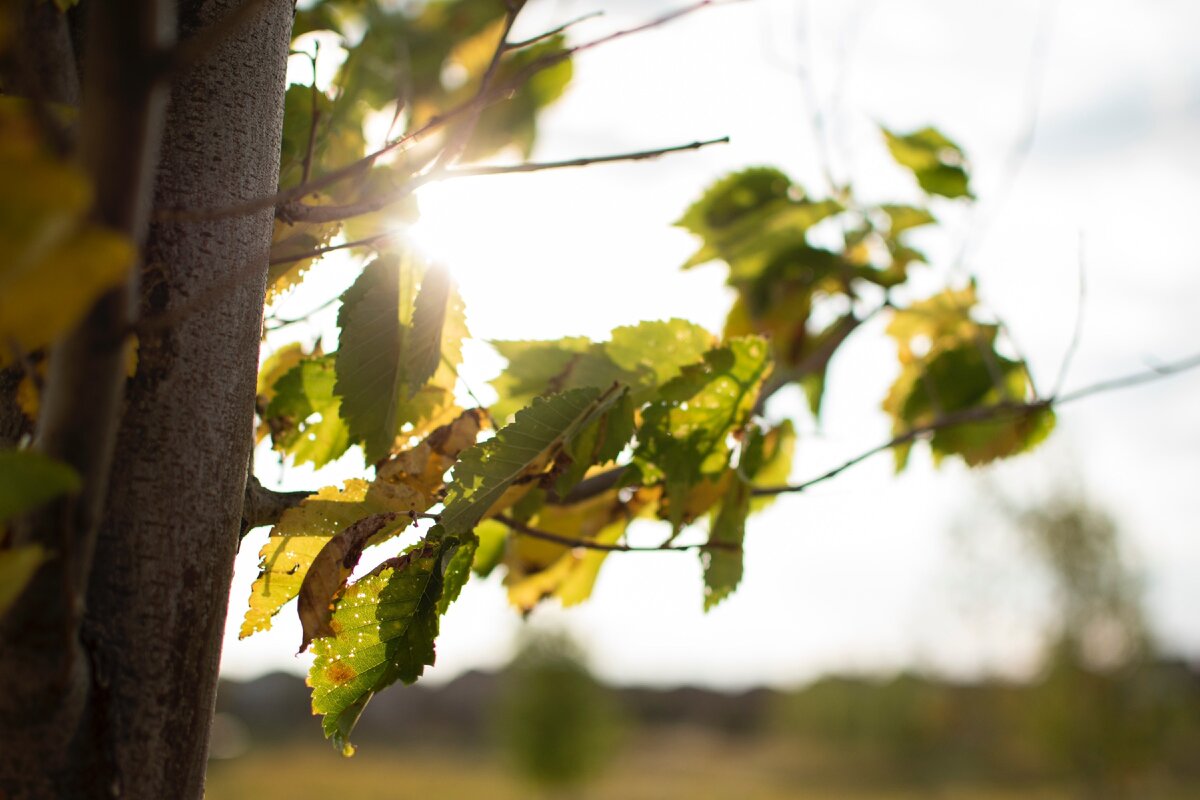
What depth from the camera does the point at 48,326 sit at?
29cm

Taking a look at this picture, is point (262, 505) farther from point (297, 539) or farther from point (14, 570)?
point (14, 570)

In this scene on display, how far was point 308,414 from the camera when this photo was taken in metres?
0.80

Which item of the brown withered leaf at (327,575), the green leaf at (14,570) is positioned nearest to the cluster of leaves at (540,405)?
the brown withered leaf at (327,575)

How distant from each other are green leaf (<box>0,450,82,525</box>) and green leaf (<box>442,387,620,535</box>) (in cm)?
27

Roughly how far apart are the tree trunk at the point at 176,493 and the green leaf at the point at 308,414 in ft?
0.77

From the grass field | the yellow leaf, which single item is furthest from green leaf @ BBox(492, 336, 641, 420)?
the grass field

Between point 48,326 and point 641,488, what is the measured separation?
0.63 meters

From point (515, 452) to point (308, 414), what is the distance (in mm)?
270

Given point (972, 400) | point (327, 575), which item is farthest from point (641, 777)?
point (327, 575)

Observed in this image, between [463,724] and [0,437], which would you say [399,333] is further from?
[463,724]

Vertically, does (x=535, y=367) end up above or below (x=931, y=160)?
below

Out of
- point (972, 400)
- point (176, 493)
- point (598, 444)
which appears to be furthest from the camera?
point (972, 400)

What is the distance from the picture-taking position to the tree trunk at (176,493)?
437 mm

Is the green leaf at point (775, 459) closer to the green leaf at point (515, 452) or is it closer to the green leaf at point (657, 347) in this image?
the green leaf at point (657, 347)
